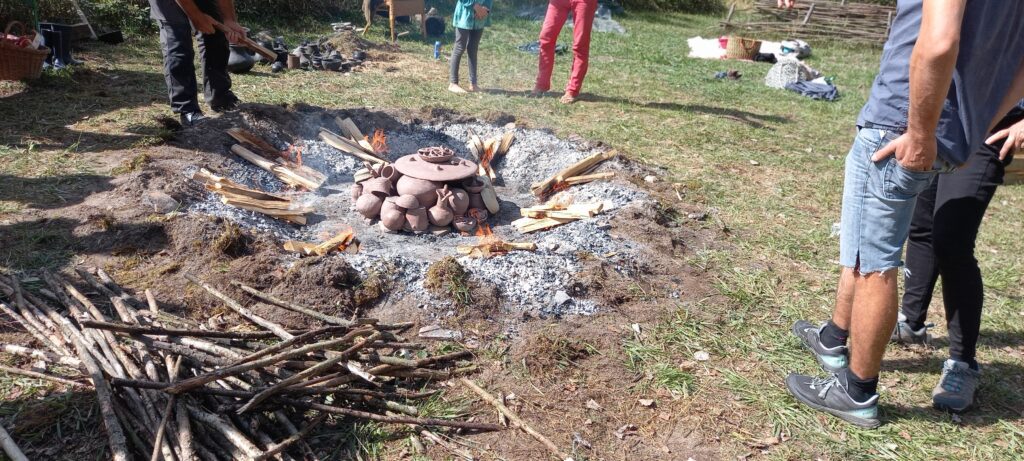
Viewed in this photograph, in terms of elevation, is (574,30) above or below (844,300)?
above

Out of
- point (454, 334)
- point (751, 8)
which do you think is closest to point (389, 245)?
point (454, 334)

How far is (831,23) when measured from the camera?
52.6 feet

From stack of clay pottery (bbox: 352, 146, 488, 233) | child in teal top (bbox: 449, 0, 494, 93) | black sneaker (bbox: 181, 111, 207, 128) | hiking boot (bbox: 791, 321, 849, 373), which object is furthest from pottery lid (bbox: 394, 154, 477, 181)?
child in teal top (bbox: 449, 0, 494, 93)

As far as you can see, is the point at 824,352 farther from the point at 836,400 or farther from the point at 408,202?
the point at 408,202

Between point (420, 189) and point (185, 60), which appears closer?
point (420, 189)

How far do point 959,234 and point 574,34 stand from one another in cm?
589

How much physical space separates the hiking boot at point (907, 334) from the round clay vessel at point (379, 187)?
352 centimetres

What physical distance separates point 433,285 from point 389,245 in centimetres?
99

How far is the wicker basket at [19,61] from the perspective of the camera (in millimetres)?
5934

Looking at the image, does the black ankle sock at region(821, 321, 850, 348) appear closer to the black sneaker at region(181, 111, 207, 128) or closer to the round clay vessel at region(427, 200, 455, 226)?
the round clay vessel at region(427, 200, 455, 226)

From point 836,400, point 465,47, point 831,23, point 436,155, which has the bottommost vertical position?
point 836,400

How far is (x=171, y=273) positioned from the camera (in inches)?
141

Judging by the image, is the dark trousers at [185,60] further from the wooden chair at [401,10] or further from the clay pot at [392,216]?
the wooden chair at [401,10]

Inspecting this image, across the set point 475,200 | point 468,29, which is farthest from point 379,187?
point 468,29
